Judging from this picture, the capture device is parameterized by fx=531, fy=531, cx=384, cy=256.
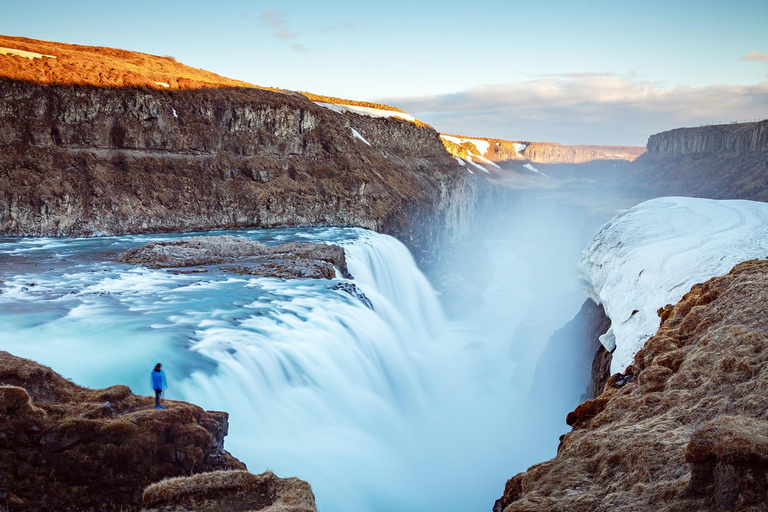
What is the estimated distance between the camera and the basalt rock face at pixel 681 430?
4.90 m

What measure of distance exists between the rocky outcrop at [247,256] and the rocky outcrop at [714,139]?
9079cm

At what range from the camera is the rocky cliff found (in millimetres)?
27078

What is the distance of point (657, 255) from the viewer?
18234 millimetres

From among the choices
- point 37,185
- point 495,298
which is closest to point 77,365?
point 37,185

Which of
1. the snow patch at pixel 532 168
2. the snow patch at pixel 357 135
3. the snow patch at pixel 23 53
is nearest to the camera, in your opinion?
the snow patch at pixel 23 53

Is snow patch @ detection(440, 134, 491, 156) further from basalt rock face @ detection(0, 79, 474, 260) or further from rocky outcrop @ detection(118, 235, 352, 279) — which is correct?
rocky outcrop @ detection(118, 235, 352, 279)

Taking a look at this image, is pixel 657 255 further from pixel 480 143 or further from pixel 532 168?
pixel 532 168

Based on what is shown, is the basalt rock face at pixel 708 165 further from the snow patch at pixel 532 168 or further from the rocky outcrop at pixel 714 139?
the snow patch at pixel 532 168

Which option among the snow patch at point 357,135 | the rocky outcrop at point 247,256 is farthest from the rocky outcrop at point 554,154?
the rocky outcrop at point 247,256

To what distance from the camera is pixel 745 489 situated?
4.60 metres

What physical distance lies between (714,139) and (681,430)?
4574 inches

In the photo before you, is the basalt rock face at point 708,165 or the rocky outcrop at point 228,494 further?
the basalt rock face at point 708,165

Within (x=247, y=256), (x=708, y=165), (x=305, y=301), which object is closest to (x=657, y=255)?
(x=305, y=301)

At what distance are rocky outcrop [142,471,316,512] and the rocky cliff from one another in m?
24.2
